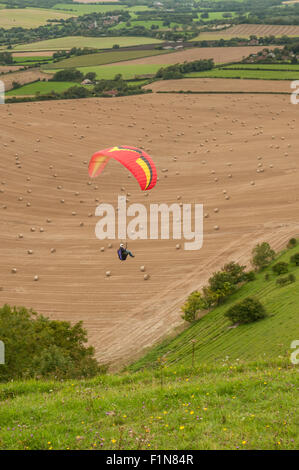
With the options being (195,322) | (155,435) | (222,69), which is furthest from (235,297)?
(222,69)

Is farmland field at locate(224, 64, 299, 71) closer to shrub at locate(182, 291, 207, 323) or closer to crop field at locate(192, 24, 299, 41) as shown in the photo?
crop field at locate(192, 24, 299, 41)

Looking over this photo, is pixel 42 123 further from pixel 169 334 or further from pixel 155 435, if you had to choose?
pixel 155 435

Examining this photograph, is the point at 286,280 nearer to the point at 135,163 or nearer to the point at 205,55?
the point at 135,163

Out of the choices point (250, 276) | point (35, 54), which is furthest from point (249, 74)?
point (250, 276)

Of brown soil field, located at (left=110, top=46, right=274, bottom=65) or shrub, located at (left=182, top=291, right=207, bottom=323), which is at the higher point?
brown soil field, located at (left=110, top=46, right=274, bottom=65)

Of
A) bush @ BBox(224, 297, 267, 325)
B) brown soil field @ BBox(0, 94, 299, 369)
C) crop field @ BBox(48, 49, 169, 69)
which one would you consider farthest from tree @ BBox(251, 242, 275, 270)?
crop field @ BBox(48, 49, 169, 69)

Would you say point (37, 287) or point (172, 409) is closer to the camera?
point (172, 409)

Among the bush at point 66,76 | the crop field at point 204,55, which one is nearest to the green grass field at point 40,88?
the bush at point 66,76
